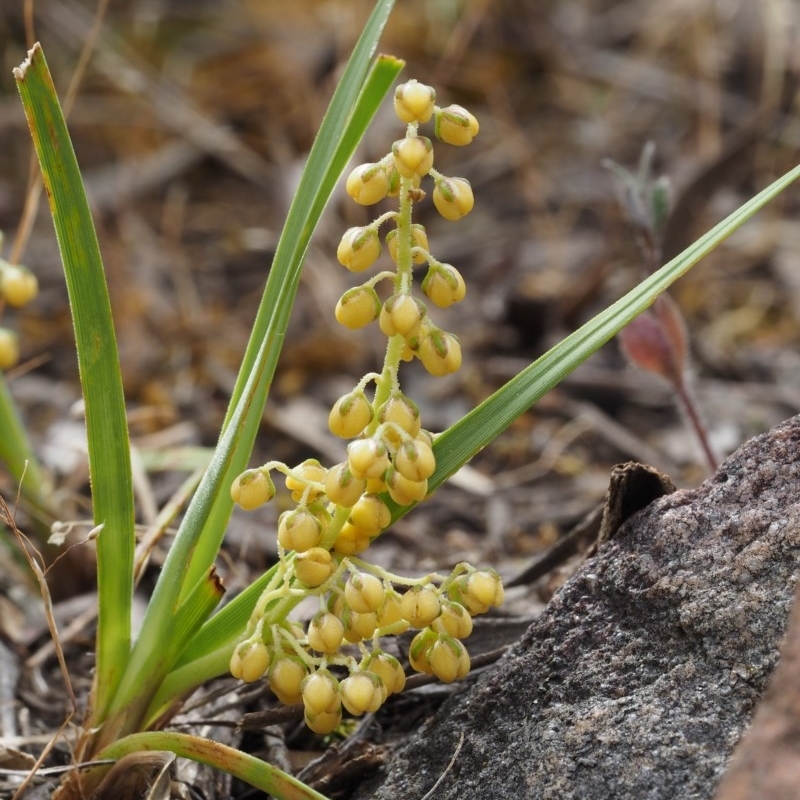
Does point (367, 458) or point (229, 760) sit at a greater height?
point (367, 458)

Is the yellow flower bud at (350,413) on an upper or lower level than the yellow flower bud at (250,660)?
upper

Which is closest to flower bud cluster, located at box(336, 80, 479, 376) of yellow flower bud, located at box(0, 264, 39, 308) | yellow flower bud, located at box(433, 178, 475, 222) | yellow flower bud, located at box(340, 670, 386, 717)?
yellow flower bud, located at box(433, 178, 475, 222)

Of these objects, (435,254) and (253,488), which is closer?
(253,488)

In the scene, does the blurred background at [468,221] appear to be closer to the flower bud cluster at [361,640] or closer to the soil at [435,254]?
the soil at [435,254]

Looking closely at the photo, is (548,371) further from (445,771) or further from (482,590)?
(445,771)

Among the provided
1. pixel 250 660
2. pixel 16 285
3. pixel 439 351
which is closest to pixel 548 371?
pixel 439 351

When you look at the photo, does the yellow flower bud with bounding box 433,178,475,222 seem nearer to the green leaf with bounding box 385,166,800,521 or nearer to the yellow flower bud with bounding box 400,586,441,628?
the green leaf with bounding box 385,166,800,521

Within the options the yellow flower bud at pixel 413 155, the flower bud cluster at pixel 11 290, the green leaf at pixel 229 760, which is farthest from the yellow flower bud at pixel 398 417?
the flower bud cluster at pixel 11 290
